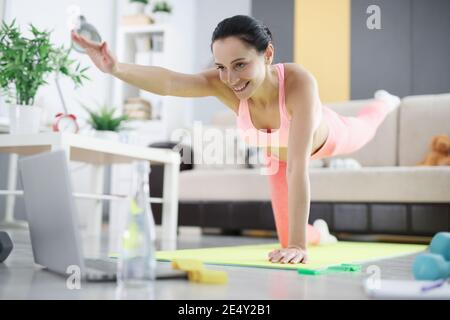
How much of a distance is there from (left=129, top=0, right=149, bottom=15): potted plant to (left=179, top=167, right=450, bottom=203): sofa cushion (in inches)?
85.1

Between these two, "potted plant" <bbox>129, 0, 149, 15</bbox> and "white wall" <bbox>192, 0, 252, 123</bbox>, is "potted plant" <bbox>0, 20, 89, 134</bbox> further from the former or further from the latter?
"white wall" <bbox>192, 0, 252, 123</bbox>

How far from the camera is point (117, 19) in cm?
488

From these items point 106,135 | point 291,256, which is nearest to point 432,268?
point 291,256

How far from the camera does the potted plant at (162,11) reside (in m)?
5.09

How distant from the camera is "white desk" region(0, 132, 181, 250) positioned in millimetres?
2180

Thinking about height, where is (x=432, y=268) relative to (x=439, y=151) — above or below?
below

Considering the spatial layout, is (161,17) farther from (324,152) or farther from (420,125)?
(324,152)

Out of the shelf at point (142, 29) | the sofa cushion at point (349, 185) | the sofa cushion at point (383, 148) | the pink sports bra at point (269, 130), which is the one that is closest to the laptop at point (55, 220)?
the pink sports bra at point (269, 130)

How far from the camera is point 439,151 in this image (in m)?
3.26

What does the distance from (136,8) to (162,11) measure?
0.83 feet

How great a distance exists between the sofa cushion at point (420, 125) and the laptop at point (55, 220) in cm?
269

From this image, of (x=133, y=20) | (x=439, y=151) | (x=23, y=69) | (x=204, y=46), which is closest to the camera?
(x=23, y=69)
